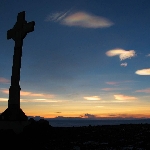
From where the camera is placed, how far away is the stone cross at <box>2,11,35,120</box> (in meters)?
20.2

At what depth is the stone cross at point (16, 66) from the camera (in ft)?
66.4

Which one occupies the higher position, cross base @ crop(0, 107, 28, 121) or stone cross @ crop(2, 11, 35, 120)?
stone cross @ crop(2, 11, 35, 120)

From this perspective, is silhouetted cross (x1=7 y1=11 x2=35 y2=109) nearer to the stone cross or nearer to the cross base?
the stone cross

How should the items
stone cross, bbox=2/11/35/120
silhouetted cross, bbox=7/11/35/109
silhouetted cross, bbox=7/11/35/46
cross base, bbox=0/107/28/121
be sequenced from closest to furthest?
1. cross base, bbox=0/107/28/121
2. stone cross, bbox=2/11/35/120
3. silhouetted cross, bbox=7/11/35/109
4. silhouetted cross, bbox=7/11/35/46

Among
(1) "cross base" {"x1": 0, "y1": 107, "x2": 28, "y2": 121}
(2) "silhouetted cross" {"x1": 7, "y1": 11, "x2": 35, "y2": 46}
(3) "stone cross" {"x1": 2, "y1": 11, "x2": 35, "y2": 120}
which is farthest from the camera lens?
(2) "silhouetted cross" {"x1": 7, "y1": 11, "x2": 35, "y2": 46}

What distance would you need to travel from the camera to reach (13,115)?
790 inches

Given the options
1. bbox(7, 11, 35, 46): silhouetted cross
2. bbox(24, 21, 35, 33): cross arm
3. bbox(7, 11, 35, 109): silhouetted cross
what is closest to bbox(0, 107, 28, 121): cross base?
bbox(7, 11, 35, 109): silhouetted cross

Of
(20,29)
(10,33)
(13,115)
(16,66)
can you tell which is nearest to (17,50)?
(16,66)

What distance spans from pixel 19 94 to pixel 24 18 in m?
6.87

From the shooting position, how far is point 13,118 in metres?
20.1

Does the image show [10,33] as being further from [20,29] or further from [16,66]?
[16,66]

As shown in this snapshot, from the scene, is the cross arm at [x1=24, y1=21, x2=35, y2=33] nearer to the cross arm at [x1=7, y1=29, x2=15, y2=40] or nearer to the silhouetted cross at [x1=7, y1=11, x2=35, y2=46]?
the silhouetted cross at [x1=7, y1=11, x2=35, y2=46]

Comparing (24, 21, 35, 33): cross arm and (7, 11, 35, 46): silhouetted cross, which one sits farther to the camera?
(7, 11, 35, 46): silhouetted cross

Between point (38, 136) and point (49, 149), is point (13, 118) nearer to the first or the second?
point (38, 136)
